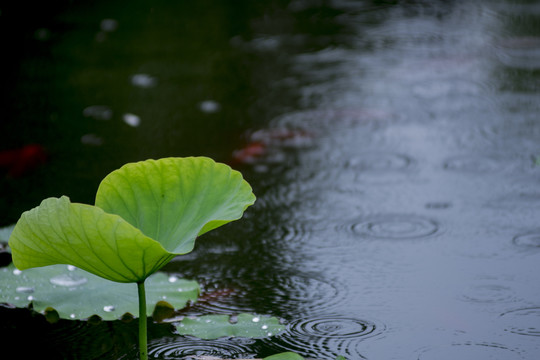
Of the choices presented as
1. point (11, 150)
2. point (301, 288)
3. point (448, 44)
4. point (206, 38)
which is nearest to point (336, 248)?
point (301, 288)

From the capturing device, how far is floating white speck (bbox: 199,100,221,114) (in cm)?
266

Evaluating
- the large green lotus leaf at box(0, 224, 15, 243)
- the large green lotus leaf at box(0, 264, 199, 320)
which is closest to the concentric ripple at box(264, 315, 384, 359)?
the large green lotus leaf at box(0, 264, 199, 320)

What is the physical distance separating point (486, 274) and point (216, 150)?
1060mm

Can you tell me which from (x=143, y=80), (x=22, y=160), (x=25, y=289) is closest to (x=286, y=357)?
(x=25, y=289)

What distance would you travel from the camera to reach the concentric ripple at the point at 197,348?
116 centimetres

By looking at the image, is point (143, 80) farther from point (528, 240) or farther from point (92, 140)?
point (528, 240)

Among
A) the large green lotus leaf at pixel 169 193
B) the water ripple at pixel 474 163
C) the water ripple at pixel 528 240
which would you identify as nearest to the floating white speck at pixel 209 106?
the water ripple at pixel 474 163

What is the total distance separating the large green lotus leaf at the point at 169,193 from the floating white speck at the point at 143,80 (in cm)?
190

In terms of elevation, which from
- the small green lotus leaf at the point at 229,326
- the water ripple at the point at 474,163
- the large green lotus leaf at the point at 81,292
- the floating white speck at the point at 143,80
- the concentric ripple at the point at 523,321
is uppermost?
the floating white speck at the point at 143,80

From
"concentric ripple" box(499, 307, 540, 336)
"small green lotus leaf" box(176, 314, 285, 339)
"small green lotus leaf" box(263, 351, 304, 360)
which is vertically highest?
"small green lotus leaf" box(176, 314, 285, 339)

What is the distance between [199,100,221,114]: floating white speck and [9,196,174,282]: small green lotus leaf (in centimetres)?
166

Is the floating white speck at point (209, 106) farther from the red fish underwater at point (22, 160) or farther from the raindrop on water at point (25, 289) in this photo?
the raindrop on water at point (25, 289)

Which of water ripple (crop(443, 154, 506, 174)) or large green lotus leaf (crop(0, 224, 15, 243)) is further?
water ripple (crop(443, 154, 506, 174))

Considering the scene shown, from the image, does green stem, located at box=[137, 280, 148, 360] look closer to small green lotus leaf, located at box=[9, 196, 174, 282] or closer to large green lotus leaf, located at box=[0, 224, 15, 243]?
small green lotus leaf, located at box=[9, 196, 174, 282]
